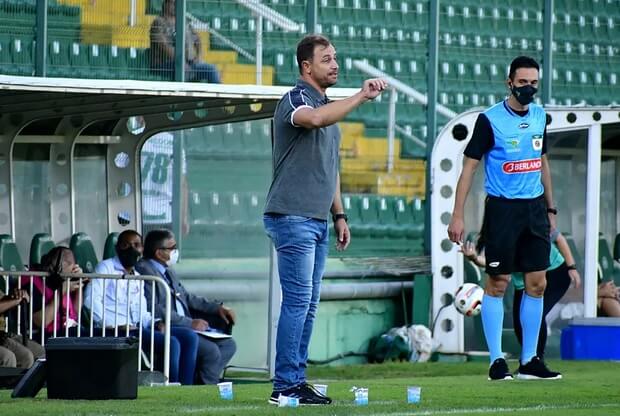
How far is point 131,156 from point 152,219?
2.72 feet

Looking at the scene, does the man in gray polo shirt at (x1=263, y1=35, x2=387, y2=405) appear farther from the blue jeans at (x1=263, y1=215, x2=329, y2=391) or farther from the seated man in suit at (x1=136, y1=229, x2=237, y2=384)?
the seated man in suit at (x1=136, y1=229, x2=237, y2=384)

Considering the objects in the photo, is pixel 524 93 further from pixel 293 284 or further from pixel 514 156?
pixel 293 284

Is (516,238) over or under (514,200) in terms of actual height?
under

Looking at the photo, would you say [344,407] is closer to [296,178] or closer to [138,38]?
[296,178]

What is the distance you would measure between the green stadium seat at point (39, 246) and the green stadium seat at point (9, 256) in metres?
0.12

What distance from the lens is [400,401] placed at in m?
8.34

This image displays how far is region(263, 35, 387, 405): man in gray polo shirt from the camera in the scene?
308 inches

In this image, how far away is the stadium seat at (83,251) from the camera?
12.8 metres

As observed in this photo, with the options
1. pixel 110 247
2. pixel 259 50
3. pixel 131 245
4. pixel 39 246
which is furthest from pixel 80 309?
pixel 259 50

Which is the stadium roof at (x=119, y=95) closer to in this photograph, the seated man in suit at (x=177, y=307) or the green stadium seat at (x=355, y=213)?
the seated man in suit at (x=177, y=307)

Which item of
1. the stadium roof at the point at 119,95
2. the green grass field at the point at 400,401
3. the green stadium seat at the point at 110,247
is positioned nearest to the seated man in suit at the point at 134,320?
the green stadium seat at the point at 110,247

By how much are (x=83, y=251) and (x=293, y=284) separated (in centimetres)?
530

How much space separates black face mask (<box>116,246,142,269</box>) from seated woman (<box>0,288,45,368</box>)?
1.08 m

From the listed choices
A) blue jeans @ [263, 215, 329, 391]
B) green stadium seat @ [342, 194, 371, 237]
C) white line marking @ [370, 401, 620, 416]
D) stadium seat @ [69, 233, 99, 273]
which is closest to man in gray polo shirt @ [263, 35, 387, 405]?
blue jeans @ [263, 215, 329, 391]
